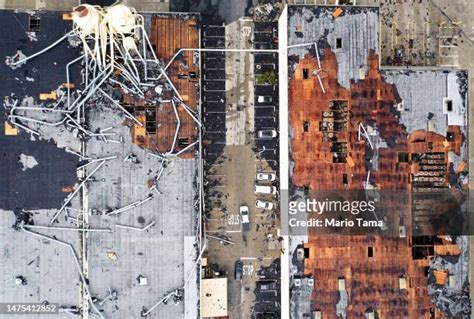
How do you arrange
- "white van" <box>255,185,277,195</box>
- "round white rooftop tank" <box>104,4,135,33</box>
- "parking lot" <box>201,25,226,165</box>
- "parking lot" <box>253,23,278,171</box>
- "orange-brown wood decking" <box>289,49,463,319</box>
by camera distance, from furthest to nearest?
"parking lot" <box>253,23,278,171</box> → "white van" <box>255,185,277,195</box> → "parking lot" <box>201,25,226,165</box> → "orange-brown wood decking" <box>289,49,463,319</box> → "round white rooftop tank" <box>104,4,135,33</box>

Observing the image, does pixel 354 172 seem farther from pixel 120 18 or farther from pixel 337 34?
pixel 120 18

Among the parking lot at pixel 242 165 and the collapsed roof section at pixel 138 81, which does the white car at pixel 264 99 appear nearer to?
the parking lot at pixel 242 165

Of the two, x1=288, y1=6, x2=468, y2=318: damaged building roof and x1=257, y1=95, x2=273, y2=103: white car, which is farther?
x1=257, y1=95, x2=273, y2=103: white car


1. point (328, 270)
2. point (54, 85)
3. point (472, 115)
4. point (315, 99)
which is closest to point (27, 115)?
point (54, 85)

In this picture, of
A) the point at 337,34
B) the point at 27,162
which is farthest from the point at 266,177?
the point at 27,162

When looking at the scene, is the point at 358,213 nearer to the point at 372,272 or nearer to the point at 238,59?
the point at 372,272

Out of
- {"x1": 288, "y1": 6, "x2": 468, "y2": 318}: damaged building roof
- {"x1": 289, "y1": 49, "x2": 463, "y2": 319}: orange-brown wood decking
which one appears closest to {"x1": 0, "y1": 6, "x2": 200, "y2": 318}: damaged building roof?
{"x1": 289, "y1": 49, "x2": 463, "y2": 319}: orange-brown wood decking

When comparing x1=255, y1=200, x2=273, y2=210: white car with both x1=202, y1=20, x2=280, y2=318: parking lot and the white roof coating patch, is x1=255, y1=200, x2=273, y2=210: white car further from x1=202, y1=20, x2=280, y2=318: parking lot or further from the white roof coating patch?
the white roof coating patch
